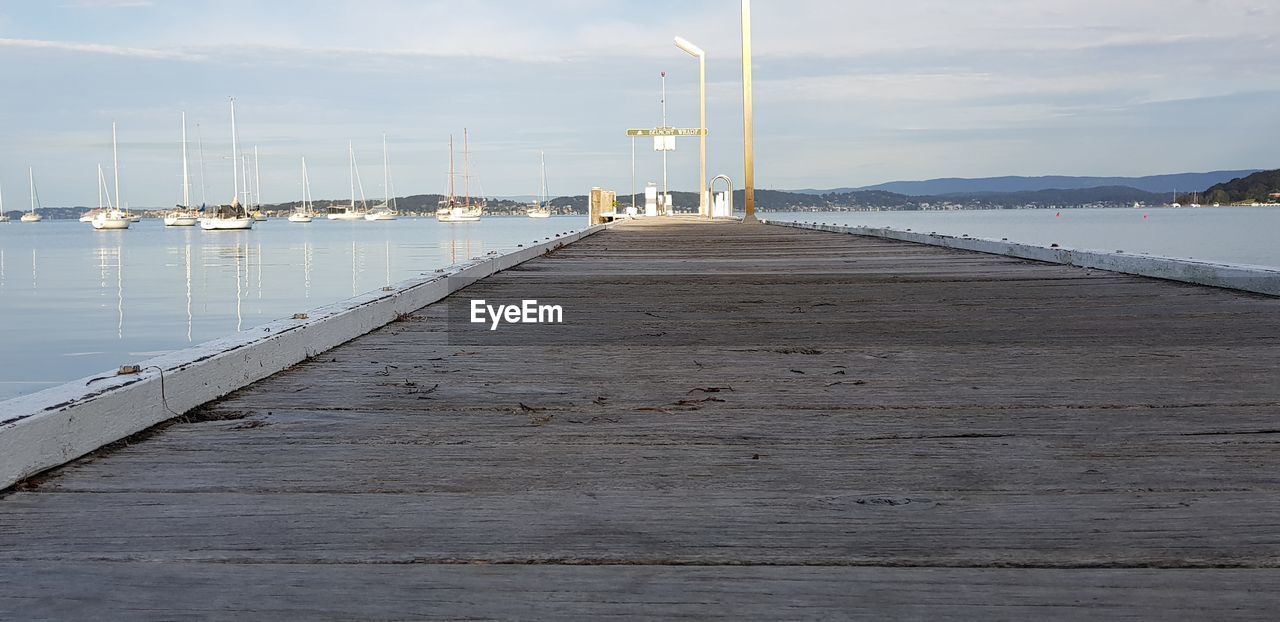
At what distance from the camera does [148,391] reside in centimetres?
270

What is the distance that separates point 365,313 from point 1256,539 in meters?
3.72

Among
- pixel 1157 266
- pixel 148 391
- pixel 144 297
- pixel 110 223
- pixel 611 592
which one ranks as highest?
pixel 110 223

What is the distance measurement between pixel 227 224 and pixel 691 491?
3613 inches

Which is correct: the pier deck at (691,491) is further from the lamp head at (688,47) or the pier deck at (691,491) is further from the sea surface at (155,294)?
the lamp head at (688,47)

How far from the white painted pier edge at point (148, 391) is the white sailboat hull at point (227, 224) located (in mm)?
88837

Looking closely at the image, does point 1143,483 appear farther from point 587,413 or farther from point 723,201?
point 723,201

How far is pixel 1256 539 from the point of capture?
71.8 inches

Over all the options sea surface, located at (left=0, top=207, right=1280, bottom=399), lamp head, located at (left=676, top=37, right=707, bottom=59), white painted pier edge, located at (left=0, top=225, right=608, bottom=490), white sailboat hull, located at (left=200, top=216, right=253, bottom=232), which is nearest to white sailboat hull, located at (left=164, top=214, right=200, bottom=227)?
white sailboat hull, located at (left=200, top=216, right=253, bottom=232)

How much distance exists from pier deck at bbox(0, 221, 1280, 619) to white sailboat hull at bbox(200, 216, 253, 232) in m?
89.4

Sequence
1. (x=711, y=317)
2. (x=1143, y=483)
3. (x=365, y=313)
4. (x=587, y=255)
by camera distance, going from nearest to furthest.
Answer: (x=1143, y=483)
(x=365, y=313)
(x=711, y=317)
(x=587, y=255)

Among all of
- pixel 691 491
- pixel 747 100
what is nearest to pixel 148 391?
pixel 691 491

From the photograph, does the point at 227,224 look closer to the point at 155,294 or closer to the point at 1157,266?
the point at 155,294

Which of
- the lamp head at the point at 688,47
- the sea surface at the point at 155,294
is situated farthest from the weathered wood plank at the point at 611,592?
the lamp head at the point at 688,47

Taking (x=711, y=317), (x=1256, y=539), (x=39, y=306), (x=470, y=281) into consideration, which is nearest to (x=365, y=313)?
(x=711, y=317)
